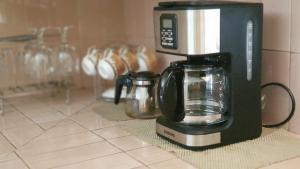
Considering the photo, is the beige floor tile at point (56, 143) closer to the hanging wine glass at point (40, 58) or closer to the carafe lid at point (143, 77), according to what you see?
the carafe lid at point (143, 77)

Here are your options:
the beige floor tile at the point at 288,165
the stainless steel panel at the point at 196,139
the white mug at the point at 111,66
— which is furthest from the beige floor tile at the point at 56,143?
the beige floor tile at the point at 288,165

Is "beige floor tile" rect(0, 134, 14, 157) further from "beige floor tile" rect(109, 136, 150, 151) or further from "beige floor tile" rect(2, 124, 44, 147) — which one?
"beige floor tile" rect(109, 136, 150, 151)

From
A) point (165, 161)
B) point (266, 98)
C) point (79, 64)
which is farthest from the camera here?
point (79, 64)

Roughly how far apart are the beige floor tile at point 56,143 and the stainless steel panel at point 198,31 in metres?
0.35

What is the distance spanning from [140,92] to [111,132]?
0.18 m

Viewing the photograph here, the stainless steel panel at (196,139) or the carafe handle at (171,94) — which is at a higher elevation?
the carafe handle at (171,94)

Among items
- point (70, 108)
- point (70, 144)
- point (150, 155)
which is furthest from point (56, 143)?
point (70, 108)

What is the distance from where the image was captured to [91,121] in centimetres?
129

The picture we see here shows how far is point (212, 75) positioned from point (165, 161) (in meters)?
0.25

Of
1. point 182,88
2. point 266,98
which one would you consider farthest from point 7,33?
point 266,98

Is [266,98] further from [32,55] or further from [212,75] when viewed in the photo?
[32,55]

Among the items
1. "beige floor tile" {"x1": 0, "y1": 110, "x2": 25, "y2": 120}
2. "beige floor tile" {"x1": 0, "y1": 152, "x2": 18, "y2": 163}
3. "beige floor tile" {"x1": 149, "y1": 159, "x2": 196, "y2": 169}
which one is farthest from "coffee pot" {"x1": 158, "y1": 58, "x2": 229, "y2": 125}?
"beige floor tile" {"x1": 0, "y1": 110, "x2": 25, "y2": 120}

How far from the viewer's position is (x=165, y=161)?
0.94 meters

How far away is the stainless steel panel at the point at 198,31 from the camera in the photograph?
3.01 ft
